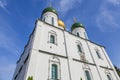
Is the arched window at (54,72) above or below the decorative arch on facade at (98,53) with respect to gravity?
below

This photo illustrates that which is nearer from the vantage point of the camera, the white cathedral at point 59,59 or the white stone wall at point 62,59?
the white stone wall at point 62,59

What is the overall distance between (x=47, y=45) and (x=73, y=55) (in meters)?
3.53

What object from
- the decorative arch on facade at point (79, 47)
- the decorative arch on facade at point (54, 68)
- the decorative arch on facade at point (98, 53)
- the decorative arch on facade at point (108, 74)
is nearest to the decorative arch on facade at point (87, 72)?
the decorative arch on facade at point (79, 47)

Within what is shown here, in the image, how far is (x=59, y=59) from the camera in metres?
12.6

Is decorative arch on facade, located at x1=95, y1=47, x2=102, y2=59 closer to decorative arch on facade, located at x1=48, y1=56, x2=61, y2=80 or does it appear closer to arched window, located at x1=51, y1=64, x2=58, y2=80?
decorative arch on facade, located at x1=48, y1=56, x2=61, y2=80

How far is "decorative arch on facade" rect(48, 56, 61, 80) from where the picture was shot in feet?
36.0

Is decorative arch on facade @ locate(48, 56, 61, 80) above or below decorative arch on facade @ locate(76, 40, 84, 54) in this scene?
below

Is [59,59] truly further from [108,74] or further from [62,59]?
[108,74]

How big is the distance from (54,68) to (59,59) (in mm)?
1238

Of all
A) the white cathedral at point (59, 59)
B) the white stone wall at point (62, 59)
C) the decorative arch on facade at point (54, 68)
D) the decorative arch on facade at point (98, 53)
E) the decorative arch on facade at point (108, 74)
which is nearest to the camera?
the white stone wall at point (62, 59)

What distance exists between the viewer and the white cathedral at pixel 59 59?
1074cm

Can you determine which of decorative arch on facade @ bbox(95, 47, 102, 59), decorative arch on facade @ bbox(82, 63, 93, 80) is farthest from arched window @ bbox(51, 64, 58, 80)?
decorative arch on facade @ bbox(95, 47, 102, 59)

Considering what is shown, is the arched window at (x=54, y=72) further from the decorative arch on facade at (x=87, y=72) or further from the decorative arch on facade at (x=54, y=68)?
the decorative arch on facade at (x=87, y=72)

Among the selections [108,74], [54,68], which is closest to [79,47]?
[108,74]
